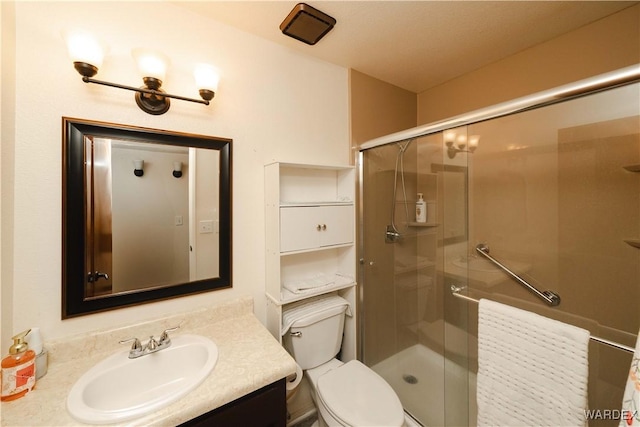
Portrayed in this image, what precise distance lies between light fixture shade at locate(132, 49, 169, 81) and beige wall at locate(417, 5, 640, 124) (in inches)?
78.7

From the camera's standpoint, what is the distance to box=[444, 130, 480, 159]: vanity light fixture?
143cm

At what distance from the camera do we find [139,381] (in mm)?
975

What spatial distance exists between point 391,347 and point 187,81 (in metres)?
2.17

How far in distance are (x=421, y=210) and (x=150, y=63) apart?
1.73 meters

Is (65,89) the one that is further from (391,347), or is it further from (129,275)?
(391,347)

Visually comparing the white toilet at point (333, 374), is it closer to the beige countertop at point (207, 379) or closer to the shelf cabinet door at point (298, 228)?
the beige countertop at point (207, 379)

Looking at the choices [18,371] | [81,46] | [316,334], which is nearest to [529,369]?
[316,334]

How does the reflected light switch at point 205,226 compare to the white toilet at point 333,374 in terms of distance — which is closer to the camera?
the white toilet at point 333,374

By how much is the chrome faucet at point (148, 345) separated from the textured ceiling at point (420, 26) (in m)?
1.56

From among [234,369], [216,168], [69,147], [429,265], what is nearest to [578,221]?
[429,265]

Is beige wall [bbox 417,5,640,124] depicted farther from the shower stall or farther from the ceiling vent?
the ceiling vent

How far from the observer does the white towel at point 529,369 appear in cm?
86

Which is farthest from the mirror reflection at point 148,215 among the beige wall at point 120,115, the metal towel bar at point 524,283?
the metal towel bar at point 524,283

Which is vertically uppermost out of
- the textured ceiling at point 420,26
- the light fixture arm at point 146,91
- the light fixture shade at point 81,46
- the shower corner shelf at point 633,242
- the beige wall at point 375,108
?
the textured ceiling at point 420,26
